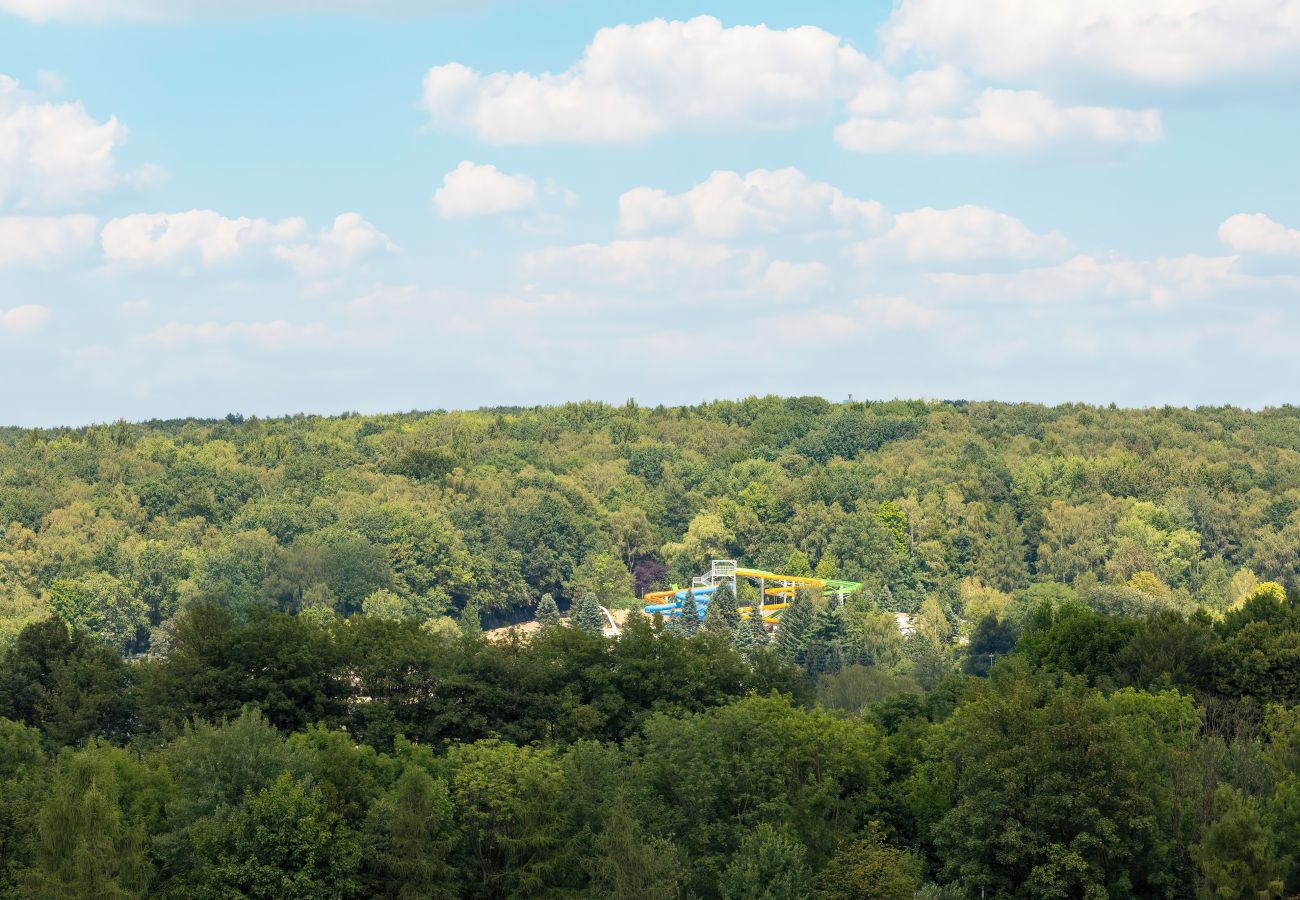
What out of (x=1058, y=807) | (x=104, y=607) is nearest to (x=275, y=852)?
(x=1058, y=807)

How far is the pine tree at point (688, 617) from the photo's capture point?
11000cm

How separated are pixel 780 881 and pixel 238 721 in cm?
1385

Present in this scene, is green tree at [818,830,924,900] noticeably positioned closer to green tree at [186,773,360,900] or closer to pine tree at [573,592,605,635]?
green tree at [186,773,360,900]

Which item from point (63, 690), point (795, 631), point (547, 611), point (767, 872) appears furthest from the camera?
point (547, 611)

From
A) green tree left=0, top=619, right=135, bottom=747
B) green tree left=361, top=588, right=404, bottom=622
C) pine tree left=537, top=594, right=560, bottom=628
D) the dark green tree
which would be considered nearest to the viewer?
green tree left=0, top=619, right=135, bottom=747

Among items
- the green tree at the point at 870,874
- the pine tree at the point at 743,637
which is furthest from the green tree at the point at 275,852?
the pine tree at the point at 743,637

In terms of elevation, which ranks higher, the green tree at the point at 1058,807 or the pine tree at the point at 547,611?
the green tree at the point at 1058,807

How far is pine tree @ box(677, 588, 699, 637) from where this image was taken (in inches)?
4331

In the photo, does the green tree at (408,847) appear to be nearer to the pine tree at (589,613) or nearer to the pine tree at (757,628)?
the pine tree at (757,628)

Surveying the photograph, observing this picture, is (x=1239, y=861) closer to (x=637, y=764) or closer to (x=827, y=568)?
(x=637, y=764)

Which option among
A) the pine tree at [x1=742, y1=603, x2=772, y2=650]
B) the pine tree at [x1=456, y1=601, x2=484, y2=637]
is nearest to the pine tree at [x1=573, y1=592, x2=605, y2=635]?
the pine tree at [x1=456, y1=601, x2=484, y2=637]

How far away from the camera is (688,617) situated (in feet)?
374

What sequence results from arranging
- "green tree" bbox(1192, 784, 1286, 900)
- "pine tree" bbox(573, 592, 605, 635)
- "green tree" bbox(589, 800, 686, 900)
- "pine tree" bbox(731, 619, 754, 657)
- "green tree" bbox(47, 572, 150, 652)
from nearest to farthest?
1. "green tree" bbox(1192, 784, 1286, 900)
2. "green tree" bbox(589, 800, 686, 900)
3. "pine tree" bbox(731, 619, 754, 657)
4. "pine tree" bbox(573, 592, 605, 635)
5. "green tree" bbox(47, 572, 150, 652)

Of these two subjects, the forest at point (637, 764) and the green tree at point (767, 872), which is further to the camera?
the forest at point (637, 764)
